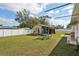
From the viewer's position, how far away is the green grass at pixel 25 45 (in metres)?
2.90

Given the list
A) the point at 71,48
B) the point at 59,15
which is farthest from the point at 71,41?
the point at 59,15

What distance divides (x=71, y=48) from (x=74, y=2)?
64 cm

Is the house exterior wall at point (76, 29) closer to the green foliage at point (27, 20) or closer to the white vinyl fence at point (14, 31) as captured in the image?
the green foliage at point (27, 20)

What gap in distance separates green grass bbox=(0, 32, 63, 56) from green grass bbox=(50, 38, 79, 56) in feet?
0.20

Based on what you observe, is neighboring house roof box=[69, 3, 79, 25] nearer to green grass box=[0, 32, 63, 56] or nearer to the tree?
green grass box=[0, 32, 63, 56]

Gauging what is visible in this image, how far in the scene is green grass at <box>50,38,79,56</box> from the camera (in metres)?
2.89

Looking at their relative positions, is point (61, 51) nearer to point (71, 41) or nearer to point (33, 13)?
point (71, 41)

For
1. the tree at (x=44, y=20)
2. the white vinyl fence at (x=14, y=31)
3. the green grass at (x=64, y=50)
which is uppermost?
Answer: the tree at (x=44, y=20)

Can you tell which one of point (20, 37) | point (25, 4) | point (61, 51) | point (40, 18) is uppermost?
point (25, 4)

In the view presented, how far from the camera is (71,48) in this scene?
2908 millimetres

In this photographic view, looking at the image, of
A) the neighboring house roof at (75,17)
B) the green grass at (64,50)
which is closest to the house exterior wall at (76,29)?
the neighboring house roof at (75,17)

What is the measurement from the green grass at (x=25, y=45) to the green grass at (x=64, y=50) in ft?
0.20

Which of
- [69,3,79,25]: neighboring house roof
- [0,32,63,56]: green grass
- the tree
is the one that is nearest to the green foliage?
the tree

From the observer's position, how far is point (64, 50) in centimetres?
291
